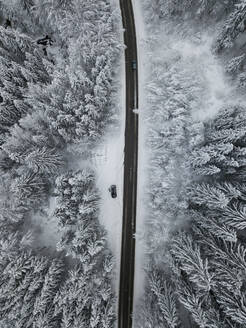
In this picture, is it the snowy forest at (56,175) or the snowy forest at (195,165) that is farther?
the snowy forest at (56,175)

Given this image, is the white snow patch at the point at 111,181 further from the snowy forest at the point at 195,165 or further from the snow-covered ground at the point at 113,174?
the snowy forest at the point at 195,165

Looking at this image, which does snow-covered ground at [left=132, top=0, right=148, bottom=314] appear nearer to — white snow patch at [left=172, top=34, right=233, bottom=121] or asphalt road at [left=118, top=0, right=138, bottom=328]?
asphalt road at [left=118, top=0, right=138, bottom=328]

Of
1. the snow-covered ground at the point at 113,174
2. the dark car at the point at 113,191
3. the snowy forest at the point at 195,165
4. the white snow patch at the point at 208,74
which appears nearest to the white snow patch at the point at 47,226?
the snow-covered ground at the point at 113,174

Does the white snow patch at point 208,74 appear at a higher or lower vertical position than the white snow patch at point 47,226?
higher

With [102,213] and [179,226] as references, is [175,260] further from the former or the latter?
[102,213]

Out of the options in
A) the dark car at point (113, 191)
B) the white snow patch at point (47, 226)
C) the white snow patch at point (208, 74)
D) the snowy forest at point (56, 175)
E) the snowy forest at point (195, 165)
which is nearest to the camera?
the snowy forest at point (195, 165)

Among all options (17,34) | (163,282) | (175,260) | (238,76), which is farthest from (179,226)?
(17,34)

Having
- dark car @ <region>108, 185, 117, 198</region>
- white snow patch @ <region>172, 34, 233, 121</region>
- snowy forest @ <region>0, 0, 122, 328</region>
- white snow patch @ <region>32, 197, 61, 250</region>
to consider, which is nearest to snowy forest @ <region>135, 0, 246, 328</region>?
white snow patch @ <region>172, 34, 233, 121</region>
